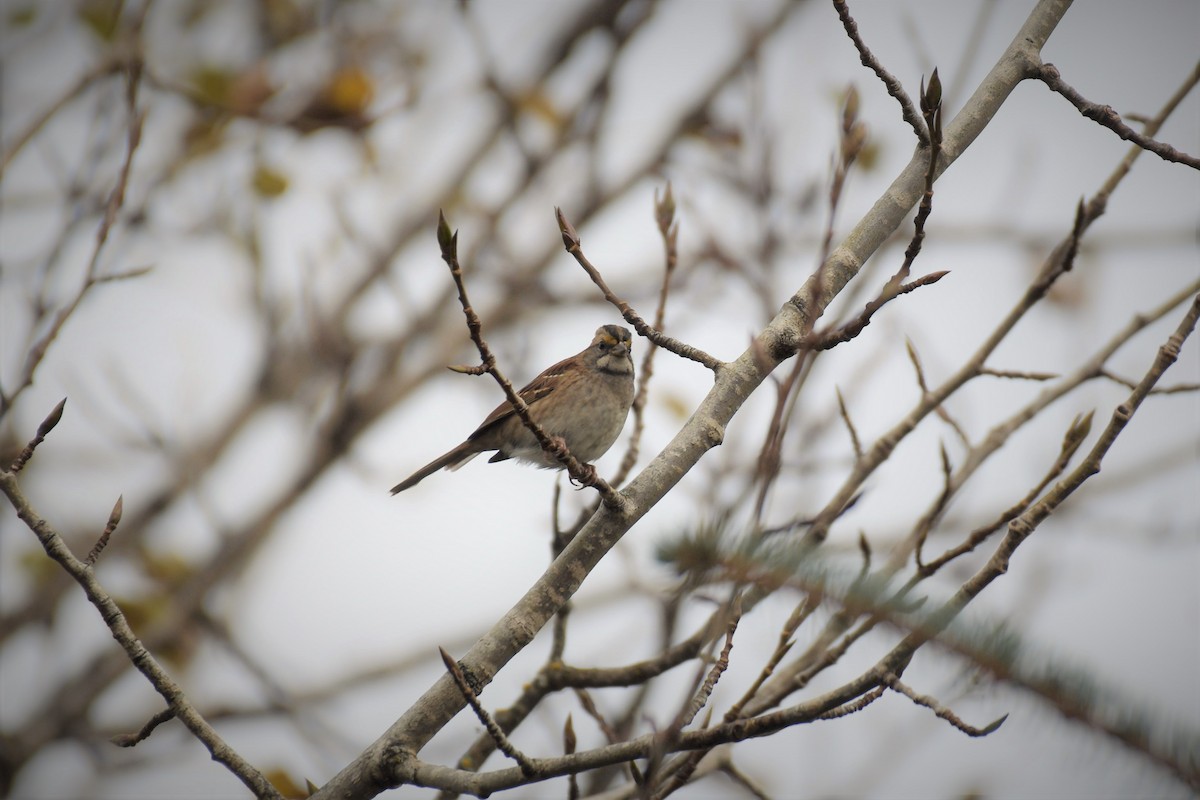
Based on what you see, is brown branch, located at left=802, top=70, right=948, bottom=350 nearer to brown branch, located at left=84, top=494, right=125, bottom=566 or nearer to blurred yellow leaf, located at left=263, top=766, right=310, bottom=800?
brown branch, located at left=84, top=494, right=125, bottom=566

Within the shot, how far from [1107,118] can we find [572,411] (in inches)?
144

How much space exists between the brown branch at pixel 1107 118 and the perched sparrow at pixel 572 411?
11.4ft

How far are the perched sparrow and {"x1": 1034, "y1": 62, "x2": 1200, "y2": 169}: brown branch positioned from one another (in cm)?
346

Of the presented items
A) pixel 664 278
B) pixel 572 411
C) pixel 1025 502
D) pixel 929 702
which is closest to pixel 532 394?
pixel 572 411

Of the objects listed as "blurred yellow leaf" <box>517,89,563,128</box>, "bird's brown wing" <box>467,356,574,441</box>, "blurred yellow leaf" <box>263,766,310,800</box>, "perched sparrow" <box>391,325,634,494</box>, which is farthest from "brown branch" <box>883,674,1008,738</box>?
"blurred yellow leaf" <box>517,89,563,128</box>

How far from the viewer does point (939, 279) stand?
2.79 meters

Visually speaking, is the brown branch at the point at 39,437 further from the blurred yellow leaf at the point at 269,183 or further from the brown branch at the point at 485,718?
the blurred yellow leaf at the point at 269,183

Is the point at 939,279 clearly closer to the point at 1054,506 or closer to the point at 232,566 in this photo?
the point at 1054,506

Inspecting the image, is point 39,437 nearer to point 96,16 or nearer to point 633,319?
point 633,319

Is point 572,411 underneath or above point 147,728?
above

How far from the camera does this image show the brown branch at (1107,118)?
300cm

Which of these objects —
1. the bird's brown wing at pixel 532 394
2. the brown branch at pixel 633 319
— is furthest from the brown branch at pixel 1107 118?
the bird's brown wing at pixel 532 394

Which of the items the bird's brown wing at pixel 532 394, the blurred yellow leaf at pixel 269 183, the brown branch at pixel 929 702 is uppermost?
the blurred yellow leaf at pixel 269 183

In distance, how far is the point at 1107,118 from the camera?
305 cm
